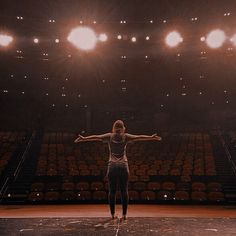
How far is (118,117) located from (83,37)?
31.0ft

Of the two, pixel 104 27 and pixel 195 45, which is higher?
pixel 104 27

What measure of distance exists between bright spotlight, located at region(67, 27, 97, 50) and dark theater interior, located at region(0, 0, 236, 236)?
44 mm

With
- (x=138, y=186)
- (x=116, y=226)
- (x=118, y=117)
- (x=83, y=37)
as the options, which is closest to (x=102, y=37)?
(x=83, y=37)

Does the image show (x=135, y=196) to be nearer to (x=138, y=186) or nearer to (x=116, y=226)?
(x=138, y=186)

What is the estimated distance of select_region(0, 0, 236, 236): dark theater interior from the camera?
5.41m

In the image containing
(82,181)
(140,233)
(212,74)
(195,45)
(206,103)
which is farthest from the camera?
(206,103)

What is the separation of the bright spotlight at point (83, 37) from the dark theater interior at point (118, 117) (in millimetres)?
44

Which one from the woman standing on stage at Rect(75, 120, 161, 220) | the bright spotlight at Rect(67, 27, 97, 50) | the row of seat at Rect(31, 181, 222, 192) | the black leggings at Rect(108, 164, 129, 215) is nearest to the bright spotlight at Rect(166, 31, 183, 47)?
the bright spotlight at Rect(67, 27, 97, 50)

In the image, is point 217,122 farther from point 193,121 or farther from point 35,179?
point 35,179

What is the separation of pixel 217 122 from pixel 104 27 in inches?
353

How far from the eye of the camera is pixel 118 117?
20188 mm

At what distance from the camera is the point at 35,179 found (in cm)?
1247

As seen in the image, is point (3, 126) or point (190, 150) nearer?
point (190, 150)

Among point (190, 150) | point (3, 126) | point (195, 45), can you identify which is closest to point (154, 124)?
point (190, 150)
